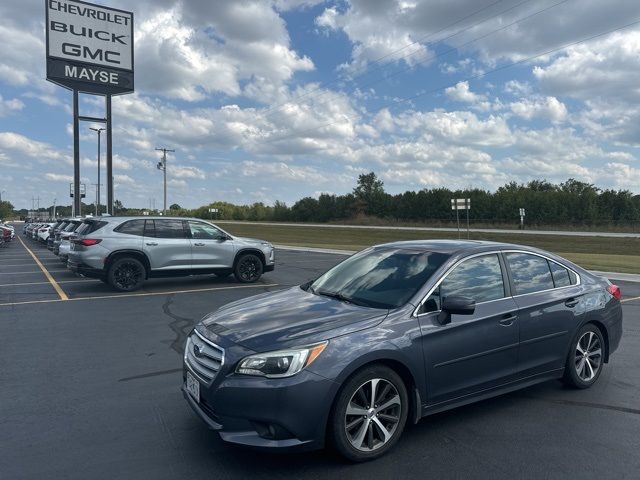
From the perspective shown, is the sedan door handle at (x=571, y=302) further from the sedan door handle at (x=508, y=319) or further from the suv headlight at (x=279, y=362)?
the suv headlight at (x=279, y=362)

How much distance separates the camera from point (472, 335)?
4285 millimetres

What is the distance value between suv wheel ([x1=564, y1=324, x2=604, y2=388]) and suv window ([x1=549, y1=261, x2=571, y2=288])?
18.3 inches

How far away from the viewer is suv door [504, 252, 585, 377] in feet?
15.4

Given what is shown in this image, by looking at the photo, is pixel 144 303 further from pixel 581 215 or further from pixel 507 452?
pixel 581 215

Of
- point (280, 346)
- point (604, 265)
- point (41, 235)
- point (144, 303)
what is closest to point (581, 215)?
point (604, 265)

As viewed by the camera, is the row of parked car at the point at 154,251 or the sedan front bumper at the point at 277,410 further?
the row of parked car at the point at 154,251

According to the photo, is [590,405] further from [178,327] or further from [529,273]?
[178,327]

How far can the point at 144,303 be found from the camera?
34.6ft

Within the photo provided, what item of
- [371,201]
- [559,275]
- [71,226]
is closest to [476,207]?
[371,201]

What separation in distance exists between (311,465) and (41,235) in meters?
36.9

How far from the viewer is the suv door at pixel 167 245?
1234cm

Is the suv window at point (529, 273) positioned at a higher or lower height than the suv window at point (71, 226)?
lower

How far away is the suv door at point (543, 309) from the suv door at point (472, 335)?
0.14 m

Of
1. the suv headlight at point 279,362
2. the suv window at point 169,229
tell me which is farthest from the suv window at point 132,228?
the suv headlight at point 279,362
